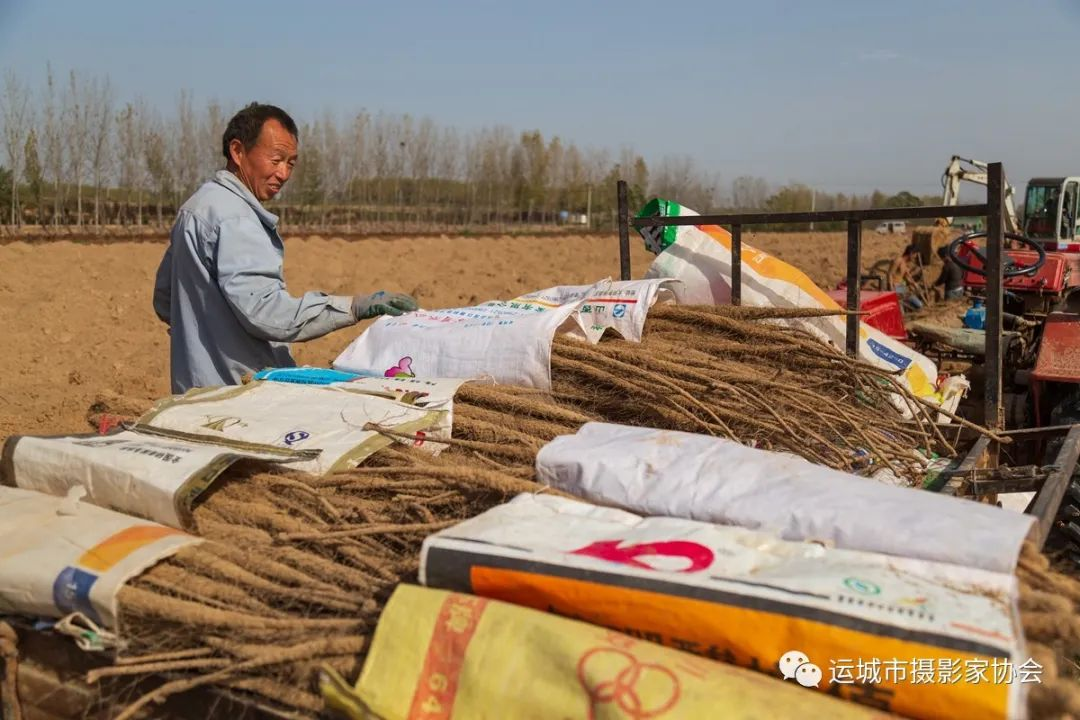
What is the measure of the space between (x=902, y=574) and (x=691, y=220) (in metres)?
2.34

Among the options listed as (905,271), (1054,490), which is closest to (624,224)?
(1054,490)

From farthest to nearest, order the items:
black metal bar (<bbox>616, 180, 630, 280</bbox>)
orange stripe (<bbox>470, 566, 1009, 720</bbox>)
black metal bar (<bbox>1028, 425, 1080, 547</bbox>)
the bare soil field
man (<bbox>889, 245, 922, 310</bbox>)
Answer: man (<bbox>889, 245, 922, 310</bbox>) < the bare soil field < black metal bar (<bbox>616, 180, 630, 280</bbox>) < black metal bar (<bbox>1028, 425, 1080, 547</bbox>) < orange stripe (<bbox>470, 566, 1009, 720</bbox>)

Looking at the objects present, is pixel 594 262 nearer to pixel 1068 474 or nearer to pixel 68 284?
pixel 68 284

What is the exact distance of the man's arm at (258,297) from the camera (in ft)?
8.91

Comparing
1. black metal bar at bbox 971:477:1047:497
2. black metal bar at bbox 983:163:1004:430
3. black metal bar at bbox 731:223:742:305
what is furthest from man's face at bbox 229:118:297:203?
black metal bar at bbox 971:477:1047:497

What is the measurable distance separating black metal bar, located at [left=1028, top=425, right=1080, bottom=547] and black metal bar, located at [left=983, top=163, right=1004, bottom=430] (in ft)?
0.78

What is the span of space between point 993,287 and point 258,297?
231cm

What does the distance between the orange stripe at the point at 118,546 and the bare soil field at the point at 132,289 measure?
1568 millimetres

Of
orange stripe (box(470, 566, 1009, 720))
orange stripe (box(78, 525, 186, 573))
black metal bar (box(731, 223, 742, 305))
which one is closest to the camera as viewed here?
orange stripe (box(470, 566, 1009, 720))

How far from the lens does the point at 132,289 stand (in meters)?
12.4

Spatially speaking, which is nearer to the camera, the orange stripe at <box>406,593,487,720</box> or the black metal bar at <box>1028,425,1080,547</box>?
the orange stripe at <box>406,593,487,720</box>

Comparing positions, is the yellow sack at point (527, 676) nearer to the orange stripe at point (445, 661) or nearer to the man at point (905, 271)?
the orange stripe at point (445, 661)

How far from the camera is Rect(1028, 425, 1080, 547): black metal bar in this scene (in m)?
1.88

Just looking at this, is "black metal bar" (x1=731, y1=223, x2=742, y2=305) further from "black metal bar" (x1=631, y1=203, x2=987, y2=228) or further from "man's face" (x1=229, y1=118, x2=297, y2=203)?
"man's face" (x1=229, y1=118, x2=297, y2=203)
